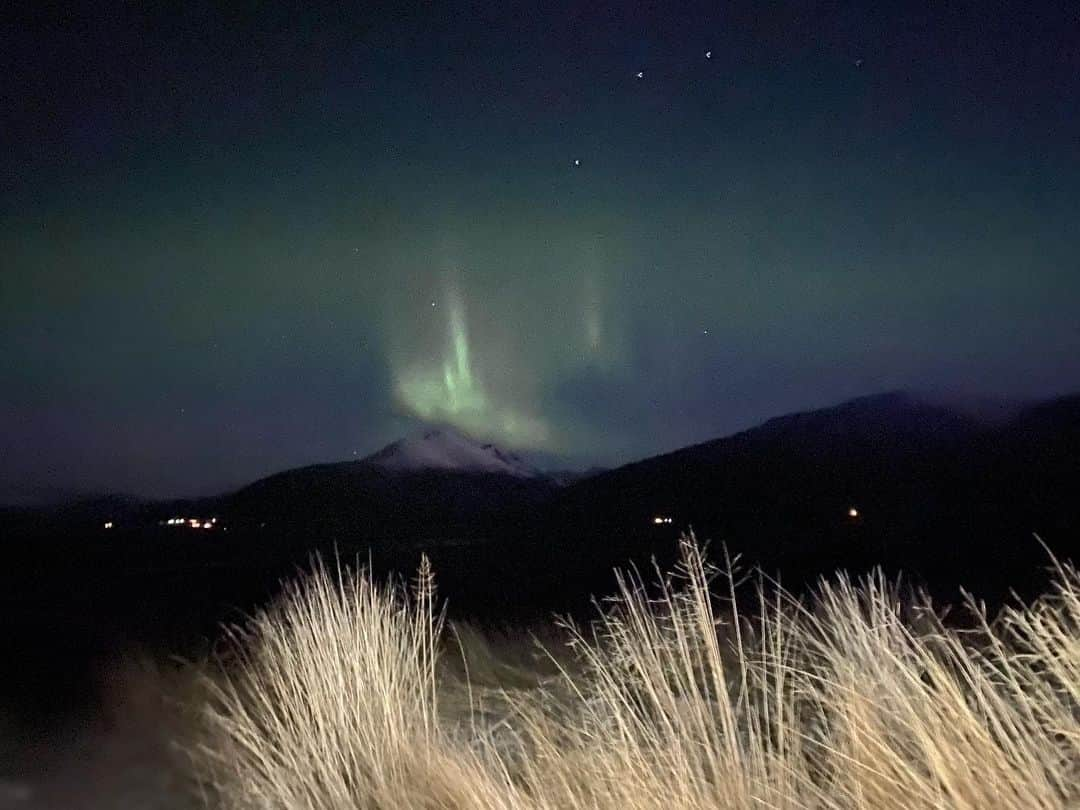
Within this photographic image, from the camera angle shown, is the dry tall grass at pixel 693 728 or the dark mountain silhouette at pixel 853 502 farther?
the dark mountain silhouette at pixel 853 502

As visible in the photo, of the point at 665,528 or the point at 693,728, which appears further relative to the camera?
the point at 665,528

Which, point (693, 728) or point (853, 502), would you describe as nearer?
point (693, 728)

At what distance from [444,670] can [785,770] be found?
22.0ft

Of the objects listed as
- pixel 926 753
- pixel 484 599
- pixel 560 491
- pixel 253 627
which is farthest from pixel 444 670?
pixel 560 491

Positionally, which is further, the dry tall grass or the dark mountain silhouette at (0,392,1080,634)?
the dark mountain silhouette at (0,392,1080,634)

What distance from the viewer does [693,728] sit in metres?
5.93

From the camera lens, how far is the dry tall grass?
4602 mm

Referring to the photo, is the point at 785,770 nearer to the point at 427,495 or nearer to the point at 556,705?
the point at 556,705

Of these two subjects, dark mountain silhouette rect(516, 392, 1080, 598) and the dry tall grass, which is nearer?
the dry tall grass

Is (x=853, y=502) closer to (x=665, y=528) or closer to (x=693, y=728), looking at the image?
(x=665, y=528)

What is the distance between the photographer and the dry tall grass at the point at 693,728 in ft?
15.1

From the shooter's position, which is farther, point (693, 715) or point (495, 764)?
point (495, 764)

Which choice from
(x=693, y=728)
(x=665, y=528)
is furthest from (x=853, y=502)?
(x=693, y=728)

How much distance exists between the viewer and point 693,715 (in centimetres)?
584
